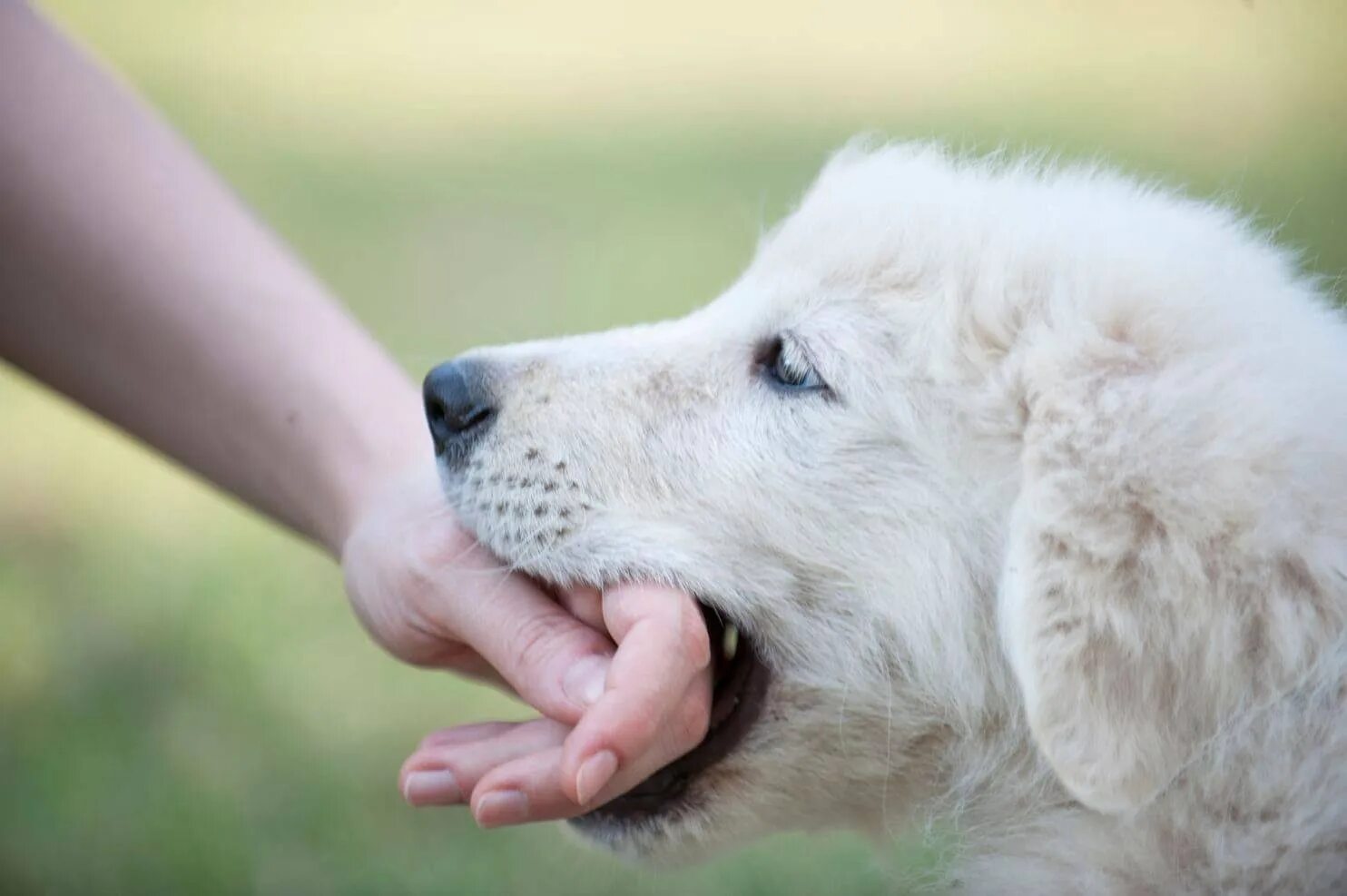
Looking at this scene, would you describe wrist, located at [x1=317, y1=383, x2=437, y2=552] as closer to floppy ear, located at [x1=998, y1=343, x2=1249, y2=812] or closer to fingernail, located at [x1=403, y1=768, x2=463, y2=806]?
fingernail, located at [x1=403, y1=768, x2=463, y2=806]

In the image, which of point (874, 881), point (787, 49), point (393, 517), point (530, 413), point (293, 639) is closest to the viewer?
point (530, 413)

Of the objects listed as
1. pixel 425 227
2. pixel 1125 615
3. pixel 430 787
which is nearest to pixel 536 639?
pixel 430 787

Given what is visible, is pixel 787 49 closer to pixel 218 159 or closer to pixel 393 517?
pixel 218 159

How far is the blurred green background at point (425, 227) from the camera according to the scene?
4.00 meters

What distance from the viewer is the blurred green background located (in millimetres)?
3998

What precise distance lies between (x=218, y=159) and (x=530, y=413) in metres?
7.93

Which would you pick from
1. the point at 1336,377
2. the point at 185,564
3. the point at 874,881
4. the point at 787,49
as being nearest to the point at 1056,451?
the point at 1336,377

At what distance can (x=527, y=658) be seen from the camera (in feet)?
7.81

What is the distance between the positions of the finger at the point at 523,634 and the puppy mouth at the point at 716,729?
9.1 inches

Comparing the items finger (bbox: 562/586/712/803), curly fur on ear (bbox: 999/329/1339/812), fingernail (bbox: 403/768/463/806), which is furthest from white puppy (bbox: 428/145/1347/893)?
fingernail (bbox: 403/768/463/806)

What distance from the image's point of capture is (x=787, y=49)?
1195 centimetres

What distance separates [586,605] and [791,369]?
537 millimetres

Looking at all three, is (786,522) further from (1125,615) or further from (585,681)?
(1125,615)

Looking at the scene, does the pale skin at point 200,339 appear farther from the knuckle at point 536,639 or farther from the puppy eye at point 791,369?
the puppy eye at point 791,369
